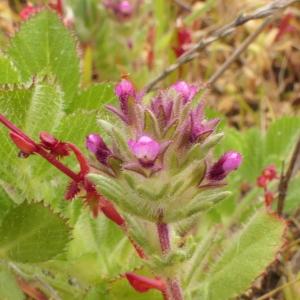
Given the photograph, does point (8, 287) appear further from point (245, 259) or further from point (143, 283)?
point (245, 259)

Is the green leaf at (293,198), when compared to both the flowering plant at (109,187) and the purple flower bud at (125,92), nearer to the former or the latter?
the flowering plant at (109,187)

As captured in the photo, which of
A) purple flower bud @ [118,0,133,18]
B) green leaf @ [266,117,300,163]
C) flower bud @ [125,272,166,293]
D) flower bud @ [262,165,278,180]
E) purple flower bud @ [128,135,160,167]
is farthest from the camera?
purple flower bud @ [118,0,133,18]

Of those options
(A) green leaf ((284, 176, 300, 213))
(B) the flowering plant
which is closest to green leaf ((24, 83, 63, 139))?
(B) the flowering plant

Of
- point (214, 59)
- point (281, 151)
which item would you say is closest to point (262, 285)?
point (281, 151)

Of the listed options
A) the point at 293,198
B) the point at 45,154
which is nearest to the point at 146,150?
the point at 45,154

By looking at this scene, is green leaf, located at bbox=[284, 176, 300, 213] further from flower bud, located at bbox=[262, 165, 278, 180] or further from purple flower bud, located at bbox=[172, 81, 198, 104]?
purple flower bud, located at bbox=[172, 81, 198, 104]

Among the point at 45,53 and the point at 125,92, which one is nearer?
the point at 125,92

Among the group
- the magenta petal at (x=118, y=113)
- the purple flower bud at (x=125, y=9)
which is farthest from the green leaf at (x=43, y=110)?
the purple flower bud at (x=125, y=9)
